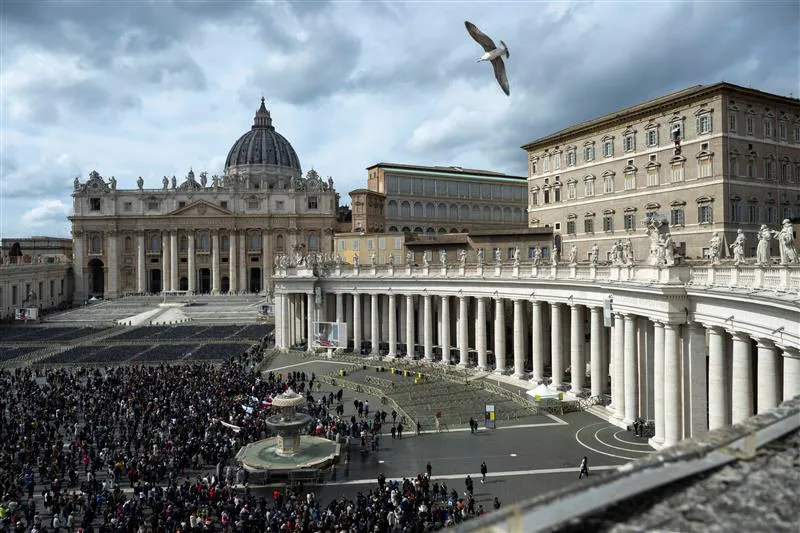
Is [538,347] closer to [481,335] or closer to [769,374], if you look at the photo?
[481,335]

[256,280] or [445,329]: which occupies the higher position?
[256,280]

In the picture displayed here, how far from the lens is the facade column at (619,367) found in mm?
35156

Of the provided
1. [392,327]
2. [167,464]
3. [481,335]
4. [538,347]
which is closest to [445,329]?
[481,335]

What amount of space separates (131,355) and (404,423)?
34.8 m

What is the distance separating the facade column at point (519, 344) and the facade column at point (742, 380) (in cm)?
2439

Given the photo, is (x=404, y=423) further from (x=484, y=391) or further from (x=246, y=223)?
(x=246, y=223)

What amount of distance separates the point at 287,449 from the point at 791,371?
21.7 metres

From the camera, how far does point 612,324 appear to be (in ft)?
118

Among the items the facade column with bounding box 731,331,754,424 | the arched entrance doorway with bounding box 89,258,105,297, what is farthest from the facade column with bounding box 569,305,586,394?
the arched entrance doorway with bounding box 89,258,105,297

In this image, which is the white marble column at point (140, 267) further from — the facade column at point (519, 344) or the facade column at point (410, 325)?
the facade column at point (519, 344)

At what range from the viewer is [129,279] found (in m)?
132

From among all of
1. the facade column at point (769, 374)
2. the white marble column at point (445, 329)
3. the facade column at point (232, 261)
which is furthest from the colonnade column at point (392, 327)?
the facade column at point (232, 261)

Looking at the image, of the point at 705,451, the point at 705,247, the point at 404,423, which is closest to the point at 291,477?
the point at 404,423

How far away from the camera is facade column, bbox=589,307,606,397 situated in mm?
39469
